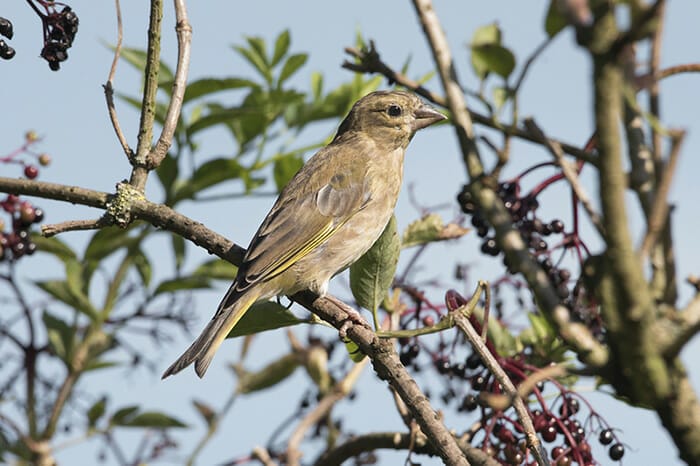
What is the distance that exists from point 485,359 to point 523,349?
148 cm

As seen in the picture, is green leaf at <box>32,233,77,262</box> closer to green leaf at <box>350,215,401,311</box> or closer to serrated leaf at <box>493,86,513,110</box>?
green leaf at <box>350,215,401,311</box>

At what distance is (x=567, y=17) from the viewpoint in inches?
45.5

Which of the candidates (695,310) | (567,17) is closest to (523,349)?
(695,310)

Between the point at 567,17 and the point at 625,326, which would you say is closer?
the point at 567,17

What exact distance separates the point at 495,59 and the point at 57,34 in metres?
2.15

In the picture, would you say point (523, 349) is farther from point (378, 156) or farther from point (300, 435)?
point (378, 156)

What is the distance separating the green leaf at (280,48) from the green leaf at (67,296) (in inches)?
54.8

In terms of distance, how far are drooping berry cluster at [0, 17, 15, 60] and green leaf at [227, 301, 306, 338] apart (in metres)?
1.17

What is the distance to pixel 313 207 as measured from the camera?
18.3 feet

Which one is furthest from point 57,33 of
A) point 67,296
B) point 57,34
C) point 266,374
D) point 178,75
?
point 266,374

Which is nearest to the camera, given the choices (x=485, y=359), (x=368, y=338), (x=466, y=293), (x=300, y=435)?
(x=485, y=359)

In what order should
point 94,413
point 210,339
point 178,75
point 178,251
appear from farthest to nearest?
point 178,251
point 94,413
point 210,339
point 178,75

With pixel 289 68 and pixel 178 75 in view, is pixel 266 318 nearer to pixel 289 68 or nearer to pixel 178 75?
Answer: pixel 178 75

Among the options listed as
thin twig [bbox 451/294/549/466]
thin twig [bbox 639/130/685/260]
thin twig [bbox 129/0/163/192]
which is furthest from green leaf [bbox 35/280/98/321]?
thin twig [bbox 639/130/685/260]
